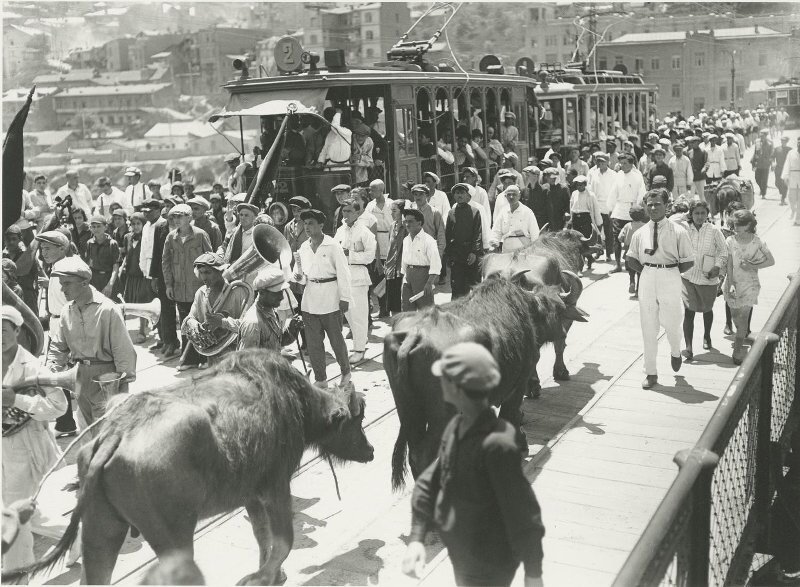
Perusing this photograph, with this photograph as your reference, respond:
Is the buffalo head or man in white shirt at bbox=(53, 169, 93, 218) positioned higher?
man in white shirt at bbox=(53, 169, 93, 218)

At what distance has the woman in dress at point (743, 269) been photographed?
30.1 feet

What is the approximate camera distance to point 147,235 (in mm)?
10539

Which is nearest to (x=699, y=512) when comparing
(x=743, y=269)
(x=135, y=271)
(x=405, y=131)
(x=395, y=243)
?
(x=743, y=269)

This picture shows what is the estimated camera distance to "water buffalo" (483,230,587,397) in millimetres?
8180

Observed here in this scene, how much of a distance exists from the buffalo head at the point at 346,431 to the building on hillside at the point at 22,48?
8.03 m

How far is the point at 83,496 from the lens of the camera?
4059 millimetres

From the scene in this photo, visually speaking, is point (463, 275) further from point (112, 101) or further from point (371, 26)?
point (112, 101)

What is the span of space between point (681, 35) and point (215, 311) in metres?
41.8

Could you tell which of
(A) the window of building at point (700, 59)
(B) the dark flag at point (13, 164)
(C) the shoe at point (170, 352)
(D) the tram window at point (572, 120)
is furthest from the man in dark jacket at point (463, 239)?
(A) the window of building at point (700, 59)

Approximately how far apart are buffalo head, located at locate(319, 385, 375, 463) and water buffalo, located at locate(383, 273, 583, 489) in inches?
12.0

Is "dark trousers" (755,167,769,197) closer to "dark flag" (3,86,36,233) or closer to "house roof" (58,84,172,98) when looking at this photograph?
"house roof" (58,84,172,98)

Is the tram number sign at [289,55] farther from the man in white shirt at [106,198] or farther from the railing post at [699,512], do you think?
the railing post at [699,512]

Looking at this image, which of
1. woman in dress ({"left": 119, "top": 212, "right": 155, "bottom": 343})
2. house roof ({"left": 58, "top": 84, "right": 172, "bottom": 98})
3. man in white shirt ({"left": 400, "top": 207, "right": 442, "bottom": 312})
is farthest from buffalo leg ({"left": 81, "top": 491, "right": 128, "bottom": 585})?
house roof ({"left": 58, "top": 84, "right": 172, "bottom": 98})

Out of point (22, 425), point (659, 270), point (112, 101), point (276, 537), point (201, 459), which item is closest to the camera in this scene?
point (201, 459)
